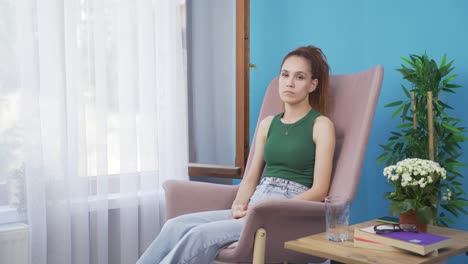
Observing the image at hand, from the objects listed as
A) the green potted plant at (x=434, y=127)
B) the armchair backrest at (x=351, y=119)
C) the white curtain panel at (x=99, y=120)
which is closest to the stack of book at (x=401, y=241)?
the armchair backrest at (x=351, y=119)

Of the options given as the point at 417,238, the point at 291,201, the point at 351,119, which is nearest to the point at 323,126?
the point at 351,119

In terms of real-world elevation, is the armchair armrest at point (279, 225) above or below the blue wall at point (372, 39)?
below

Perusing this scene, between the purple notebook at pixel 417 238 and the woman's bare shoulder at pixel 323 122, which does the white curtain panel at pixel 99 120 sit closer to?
the woman's bare shoulder at pixel 323 122

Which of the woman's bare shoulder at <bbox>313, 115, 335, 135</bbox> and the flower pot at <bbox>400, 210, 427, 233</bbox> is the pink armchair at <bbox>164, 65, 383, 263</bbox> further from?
the flower pot at <bbox>400, 210, 427, 233</bbox>

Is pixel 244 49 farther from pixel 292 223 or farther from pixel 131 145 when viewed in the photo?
pixel 292 223

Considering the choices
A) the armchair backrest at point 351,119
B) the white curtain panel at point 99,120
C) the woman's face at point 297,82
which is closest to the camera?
the armchair backrest at point 351,119

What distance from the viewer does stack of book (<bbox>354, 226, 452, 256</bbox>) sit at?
5.02 feet

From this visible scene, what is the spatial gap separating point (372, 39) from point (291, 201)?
3.40 ft

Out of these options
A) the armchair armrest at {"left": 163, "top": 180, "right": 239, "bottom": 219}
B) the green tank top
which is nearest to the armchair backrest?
the green tank top

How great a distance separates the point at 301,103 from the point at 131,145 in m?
0.88

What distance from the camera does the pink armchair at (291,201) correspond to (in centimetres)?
183

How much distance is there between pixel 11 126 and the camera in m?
2.33

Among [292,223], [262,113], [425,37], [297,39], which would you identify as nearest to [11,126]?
[262,113]

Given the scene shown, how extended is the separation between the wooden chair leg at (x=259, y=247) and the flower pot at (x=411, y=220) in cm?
44
